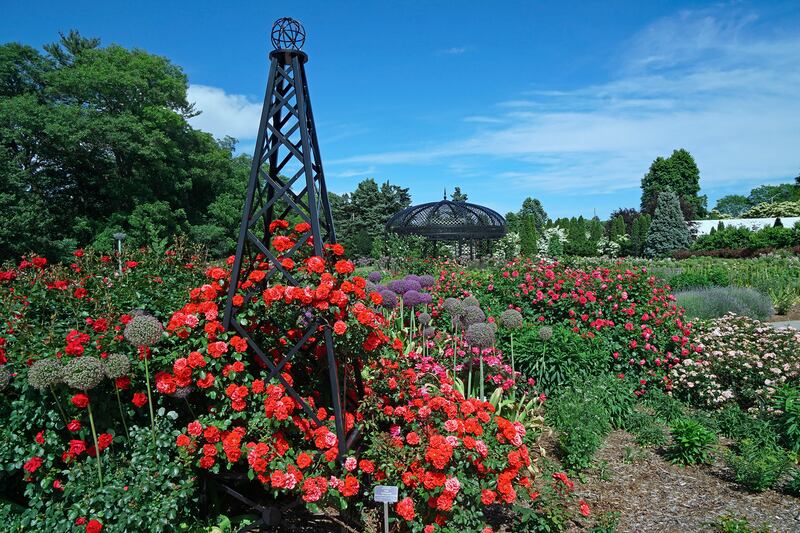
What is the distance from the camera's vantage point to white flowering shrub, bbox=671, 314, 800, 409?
14.8 ft

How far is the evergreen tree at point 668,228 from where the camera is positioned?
27.1 m

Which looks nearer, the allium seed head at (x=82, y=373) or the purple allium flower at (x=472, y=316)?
the allium seed head at (x=82, y=373)

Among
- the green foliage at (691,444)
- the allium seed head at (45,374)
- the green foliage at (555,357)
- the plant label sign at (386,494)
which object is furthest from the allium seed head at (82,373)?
the green foliage at (691,444)

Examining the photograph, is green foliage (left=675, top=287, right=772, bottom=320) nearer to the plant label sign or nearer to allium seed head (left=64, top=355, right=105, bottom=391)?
the plant label sign

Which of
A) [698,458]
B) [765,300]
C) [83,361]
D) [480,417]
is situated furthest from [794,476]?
[765,300]

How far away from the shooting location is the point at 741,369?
4.73 metres

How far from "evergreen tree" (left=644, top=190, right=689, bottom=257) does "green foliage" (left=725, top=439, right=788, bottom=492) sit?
26.1 metres

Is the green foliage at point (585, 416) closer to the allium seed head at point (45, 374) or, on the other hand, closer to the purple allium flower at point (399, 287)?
the purple allium flower at point (399, 287)

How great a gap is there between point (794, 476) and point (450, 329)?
328 cm

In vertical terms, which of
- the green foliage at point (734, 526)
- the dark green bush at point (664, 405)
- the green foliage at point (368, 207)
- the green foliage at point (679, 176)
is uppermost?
the green foliage at point (679, 176)

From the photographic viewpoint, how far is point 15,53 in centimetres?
1791

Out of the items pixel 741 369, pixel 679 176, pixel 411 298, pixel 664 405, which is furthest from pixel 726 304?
pixel 679 176

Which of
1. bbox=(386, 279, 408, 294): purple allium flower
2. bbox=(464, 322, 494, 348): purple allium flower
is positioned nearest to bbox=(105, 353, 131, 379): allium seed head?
bbox=(464, 322, 494, 348): purple allium flower

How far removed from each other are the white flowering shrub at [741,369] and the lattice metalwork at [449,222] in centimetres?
791
